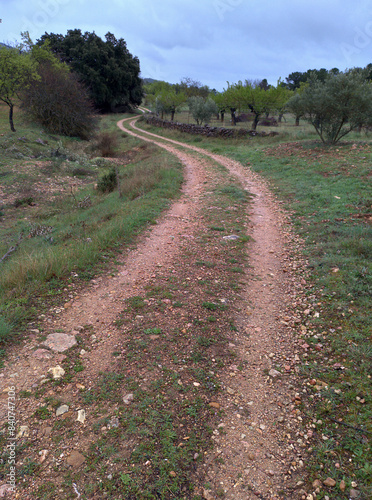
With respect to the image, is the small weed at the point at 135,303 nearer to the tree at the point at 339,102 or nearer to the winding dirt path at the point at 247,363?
the winding dirt path at the point at 247,363

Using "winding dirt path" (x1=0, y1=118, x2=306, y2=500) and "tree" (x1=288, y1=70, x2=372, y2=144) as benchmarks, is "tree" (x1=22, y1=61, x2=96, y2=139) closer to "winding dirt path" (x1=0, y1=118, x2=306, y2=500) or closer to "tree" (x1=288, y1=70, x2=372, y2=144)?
"tree" (x1=288, y1=70, x2=372, y2=144)

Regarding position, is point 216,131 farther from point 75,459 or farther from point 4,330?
point 75,459

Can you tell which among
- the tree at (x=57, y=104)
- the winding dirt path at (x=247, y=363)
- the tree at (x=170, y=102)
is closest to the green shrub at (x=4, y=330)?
the winding dirt path at (x=247, y=363)

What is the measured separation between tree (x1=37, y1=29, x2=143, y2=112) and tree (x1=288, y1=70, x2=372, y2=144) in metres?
38.4

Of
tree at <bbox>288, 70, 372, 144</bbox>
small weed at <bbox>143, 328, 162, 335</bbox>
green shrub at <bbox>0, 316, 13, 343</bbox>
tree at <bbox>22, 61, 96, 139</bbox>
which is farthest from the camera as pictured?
tree at <bbox>22, 61, 96, 139</bbox>

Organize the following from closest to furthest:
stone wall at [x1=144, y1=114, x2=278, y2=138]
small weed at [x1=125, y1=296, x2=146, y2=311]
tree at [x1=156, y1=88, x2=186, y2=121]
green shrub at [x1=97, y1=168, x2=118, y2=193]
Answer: small weed at [x1=125, y1=296, x2=146, y2=311], green shrub at [x1=97, y1=168, x2=118, y2=193], stone wall at [x1=144, y1=114, x2=278, y2=138], tree at [x1=156, y1=88, x2=186, y2=121]

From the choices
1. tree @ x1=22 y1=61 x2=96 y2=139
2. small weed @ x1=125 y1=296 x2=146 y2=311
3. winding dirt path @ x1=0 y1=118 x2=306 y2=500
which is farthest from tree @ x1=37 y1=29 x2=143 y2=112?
small weed @ x1=125 y1=296 x2=146 y2=311

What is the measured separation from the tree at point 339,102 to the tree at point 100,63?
38.4 m

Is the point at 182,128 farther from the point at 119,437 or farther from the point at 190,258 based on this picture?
the point at 119,437

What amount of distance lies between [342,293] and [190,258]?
2.89 m

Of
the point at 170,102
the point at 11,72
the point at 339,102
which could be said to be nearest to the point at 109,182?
the point at 339,102

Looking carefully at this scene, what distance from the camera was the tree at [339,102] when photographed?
15.2 m

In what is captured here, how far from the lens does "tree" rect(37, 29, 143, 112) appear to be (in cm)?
4669

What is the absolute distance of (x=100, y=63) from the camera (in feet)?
159
